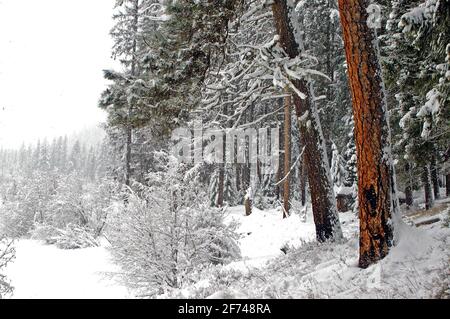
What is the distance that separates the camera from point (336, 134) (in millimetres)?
24938

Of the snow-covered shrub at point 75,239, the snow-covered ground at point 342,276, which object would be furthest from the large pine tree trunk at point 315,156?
the snow-covered shrub at point 75,239

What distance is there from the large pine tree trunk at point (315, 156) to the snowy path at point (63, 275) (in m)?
5.77

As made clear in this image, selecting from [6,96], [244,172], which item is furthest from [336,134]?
[6,96]

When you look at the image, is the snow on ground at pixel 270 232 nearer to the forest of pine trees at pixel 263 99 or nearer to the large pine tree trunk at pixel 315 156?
the forest of pine trees at pixel 263 99

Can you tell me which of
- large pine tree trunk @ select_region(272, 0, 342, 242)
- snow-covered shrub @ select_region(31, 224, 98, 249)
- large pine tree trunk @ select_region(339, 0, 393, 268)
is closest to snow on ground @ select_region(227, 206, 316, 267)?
large pine tree trunk @ select_region(272, 0, 342, 242)

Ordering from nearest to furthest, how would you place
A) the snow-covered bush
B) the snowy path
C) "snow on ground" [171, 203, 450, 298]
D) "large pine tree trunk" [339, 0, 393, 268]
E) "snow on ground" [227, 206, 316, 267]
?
"snow on ground" [171, 203, 450, 298], "large pine tree trunk" [339, 0, 393, 268], the snow-covered bush, the snowy path, "snow on ground" [227, 206, 316, 267]

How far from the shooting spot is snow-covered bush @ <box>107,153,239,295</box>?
9.57 metres

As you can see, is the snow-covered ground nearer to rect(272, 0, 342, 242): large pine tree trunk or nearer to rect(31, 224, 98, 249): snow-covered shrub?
rect(272, 0, 342, 242): large pine tree trunk

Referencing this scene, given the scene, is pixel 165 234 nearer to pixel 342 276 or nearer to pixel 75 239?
pixel 342 276

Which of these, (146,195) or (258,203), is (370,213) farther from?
(258,203)

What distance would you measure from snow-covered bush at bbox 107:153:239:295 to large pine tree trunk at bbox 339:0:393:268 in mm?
5124

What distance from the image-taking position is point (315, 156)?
7680 millimetres

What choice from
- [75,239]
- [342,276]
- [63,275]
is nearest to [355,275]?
[342,276]

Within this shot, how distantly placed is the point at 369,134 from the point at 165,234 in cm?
656
